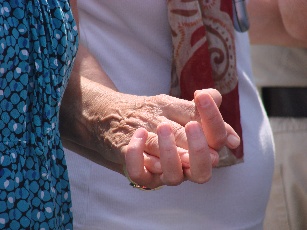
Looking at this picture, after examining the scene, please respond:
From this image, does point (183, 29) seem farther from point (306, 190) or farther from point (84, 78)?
point (306, 190)

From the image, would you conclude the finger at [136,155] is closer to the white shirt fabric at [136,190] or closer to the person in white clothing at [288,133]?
the white shirt fabric at [136,190]

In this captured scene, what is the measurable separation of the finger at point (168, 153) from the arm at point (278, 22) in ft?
3.39

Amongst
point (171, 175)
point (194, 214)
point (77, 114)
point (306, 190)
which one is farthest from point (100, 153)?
point (306, 190)

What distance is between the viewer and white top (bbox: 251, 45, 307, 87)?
2693 mm

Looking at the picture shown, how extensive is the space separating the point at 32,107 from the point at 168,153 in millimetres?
275

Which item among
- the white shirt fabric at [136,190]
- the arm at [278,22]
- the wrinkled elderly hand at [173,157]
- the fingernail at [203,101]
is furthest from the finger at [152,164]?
the arm at [278,22]

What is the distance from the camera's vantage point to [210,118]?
4.07 ft

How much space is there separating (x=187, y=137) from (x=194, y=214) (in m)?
0.59

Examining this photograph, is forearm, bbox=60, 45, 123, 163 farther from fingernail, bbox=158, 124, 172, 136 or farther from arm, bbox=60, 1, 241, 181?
fingernail, bbox=158, 124, 172, 136

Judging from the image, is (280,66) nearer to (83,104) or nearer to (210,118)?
(83,104)

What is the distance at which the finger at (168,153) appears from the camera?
4.02 ft

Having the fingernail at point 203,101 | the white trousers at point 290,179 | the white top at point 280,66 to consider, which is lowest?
the white trousers at point 290,179

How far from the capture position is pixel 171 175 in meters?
1.25

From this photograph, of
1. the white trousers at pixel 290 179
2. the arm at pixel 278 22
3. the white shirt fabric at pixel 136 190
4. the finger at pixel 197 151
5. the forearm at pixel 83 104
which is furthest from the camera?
the white trousers at pixel 290 179
